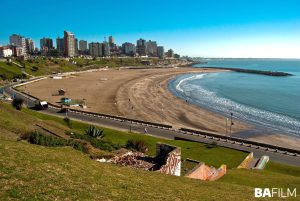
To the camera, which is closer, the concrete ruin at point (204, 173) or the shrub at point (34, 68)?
the concrete ruin at point (204, 173)

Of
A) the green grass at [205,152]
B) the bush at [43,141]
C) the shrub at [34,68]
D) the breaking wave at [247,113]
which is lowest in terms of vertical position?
the breaking wave at [247,113]

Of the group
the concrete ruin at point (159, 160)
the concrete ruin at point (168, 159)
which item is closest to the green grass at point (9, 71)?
the concrete ruin at point (159, 160)

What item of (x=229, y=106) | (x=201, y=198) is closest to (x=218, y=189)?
(x=201, y=198)

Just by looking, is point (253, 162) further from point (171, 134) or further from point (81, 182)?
point (81, 182)

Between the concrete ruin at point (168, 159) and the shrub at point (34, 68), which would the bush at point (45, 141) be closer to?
the concrete ruin at point (168, 159)

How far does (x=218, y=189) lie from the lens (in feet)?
49.0

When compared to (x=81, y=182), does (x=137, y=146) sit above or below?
below


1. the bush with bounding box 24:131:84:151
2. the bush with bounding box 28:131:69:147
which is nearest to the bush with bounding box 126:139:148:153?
the bush with bounding box 24:131:84:151

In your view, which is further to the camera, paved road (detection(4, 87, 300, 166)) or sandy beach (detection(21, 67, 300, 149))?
sandy beach (detection(21, 67, 300, 149))

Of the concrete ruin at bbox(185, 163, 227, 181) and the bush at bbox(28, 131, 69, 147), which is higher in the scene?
the bush at bbox(28, 131, 69, 147)

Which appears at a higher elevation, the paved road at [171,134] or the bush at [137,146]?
the bush at [137,146]

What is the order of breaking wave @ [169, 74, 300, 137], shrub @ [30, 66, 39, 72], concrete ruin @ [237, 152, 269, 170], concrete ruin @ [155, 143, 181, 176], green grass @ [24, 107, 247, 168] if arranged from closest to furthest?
Result: 1. concrete ruin @ [155, 143, 181, 176]
2. concrete ruin @ [237, 152, 269, 170]
3. green grass @ [24, 107, 247, 168]
4. breaking wave @ [169, 74, 300, 137]
5. shrub @ [30, 66, 39, 72]

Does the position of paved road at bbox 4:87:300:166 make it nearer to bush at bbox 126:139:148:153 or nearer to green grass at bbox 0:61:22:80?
bush at bbox 126:139:148:153

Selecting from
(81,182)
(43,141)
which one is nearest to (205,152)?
(43,141)
